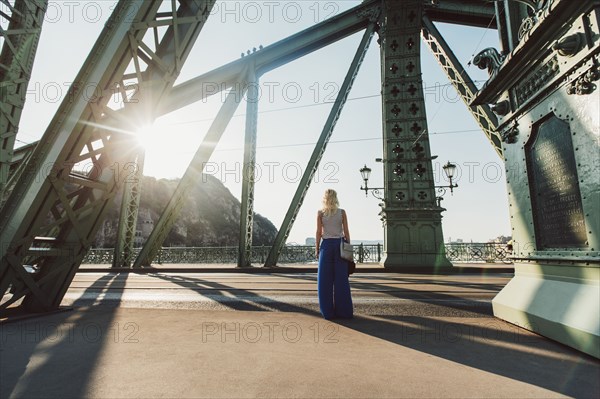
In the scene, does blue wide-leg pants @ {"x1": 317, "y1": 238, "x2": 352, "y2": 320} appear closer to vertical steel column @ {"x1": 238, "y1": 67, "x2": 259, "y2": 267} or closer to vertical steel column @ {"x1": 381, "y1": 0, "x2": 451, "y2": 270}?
vertical steel column @ {"x1": 381, "y1": 0, "x2": 451, "y2": 270}

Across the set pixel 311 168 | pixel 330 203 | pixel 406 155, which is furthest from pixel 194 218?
pixel 330 203

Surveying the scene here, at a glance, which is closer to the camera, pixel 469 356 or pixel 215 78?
pixel 469 356

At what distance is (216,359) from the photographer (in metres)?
2.06

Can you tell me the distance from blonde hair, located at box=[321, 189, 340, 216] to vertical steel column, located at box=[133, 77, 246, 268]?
1083 centimetres

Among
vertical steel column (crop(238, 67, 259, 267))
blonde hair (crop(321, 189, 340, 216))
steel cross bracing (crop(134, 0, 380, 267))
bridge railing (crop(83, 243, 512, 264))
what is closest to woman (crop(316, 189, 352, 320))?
blonde hair (crop(321, 189, 340, 216))

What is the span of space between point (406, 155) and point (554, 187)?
1011cm

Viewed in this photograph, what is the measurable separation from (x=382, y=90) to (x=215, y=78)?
8076 millimetres

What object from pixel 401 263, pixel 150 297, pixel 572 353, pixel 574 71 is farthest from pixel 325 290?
pixel 401 263

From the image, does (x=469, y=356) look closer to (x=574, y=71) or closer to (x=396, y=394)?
(x=396, y=394)

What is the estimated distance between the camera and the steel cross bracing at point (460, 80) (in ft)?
40.1

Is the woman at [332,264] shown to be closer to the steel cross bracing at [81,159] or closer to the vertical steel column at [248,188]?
the steel cross bracing at [81,159]

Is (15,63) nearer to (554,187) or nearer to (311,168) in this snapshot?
(554,187)

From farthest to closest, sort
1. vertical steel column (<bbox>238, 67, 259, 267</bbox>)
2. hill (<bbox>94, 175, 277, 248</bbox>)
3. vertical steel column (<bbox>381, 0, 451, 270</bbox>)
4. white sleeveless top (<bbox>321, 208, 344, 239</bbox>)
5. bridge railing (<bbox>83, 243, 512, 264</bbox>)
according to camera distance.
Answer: hill (<bbox>94, 175, 277, 248</bbox>) < bridge railing (<bbox>83, 243, 512, 264</bbox>) < vertical steel column (<bbox>238, 67, 259, 267</bbox>) < vertical steel column (<bbox>381, 0, 451, 270</bbox>) < white sleeveless top (<bbox>321, 208, 344, 239</bbox>)

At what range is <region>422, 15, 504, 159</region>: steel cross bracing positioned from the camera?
12236 mm
